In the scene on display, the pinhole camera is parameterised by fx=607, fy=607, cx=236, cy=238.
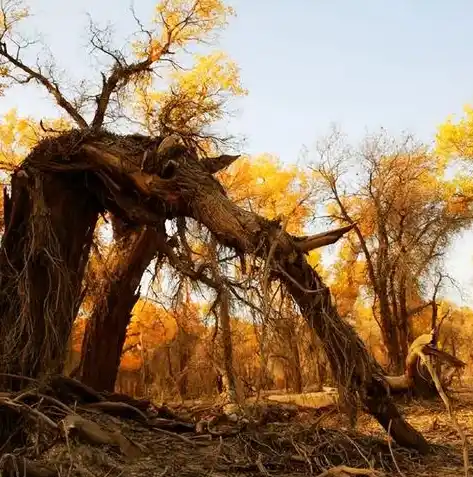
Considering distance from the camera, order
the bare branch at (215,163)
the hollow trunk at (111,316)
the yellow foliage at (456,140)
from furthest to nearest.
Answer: the yellow foliage at (456,140) < the hollow trunk at (111,316) < the bare branch at (215,163)

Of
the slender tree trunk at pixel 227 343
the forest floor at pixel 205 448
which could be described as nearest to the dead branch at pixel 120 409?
the forest floor at pixel 205 448

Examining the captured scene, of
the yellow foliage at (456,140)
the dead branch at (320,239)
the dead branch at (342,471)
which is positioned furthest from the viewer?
the yellow foliage at (456,140)

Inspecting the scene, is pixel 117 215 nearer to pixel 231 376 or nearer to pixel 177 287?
pixel 177 287

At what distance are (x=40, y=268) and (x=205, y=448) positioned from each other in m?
2.92

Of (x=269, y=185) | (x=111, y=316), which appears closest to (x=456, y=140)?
(x=269, y=185)

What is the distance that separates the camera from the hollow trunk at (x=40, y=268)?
671 centimetres

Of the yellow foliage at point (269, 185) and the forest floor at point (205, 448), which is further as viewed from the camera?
the yellow foliage at point (269, 185)

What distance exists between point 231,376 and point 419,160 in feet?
59.6

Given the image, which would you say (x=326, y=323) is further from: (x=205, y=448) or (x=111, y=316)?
(x=111, y=316)

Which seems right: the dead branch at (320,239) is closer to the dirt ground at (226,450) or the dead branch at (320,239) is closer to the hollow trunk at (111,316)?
the dirt ground at (226,450)

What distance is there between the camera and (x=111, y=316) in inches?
393

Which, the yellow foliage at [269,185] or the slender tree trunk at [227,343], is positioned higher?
the yellow foliage at [269,185]

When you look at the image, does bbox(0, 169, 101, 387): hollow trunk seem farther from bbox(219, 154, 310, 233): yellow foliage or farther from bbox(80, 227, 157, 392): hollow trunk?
bbox(219, 154, 310, 233): yellow foliage

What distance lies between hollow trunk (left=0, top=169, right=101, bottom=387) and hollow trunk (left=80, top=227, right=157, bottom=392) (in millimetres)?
1703
